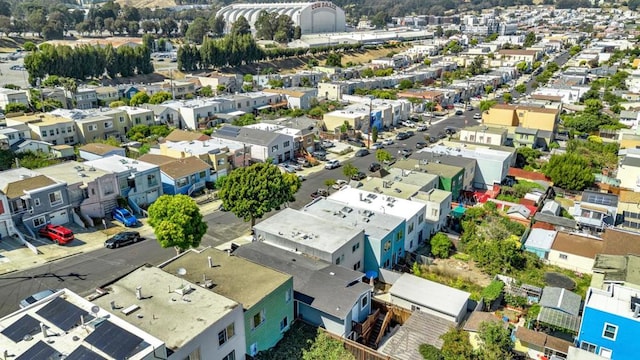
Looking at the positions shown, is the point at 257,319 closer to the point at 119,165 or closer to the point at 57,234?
the point at 57,234

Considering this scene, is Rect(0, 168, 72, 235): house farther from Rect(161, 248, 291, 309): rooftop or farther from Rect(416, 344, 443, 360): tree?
Rect(416, 344, 443, 360): tree

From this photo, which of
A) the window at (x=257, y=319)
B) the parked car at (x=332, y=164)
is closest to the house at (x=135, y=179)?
the parked car at (x=332, y=164)

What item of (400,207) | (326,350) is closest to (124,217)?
(400,207)

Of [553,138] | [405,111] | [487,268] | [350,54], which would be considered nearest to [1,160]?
[487,268]

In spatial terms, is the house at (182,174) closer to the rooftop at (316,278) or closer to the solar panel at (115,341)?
the rooftop at (316,278)

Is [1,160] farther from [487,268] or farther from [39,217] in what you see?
[487,268]
